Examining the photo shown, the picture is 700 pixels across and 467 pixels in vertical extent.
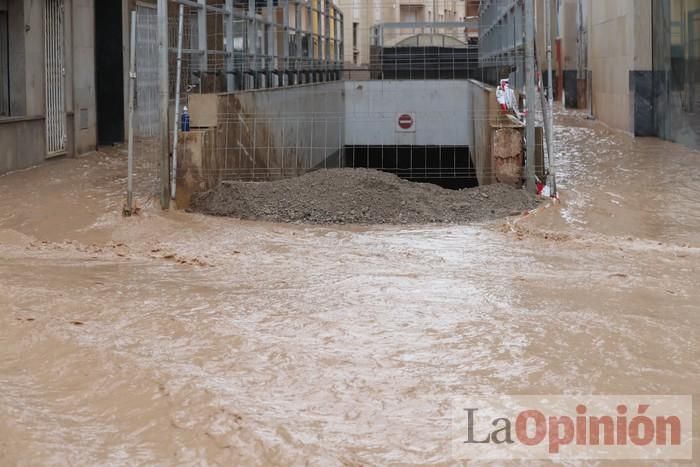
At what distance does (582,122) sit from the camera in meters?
24.8

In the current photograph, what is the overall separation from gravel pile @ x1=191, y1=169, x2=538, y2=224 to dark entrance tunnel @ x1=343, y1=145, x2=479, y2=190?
6599 mm

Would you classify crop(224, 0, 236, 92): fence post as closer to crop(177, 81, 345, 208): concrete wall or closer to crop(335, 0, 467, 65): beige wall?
crop(177, 81, 345, 208): concrete wall

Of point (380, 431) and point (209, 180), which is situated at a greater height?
point (209, 180)

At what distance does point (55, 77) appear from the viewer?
1823 cm

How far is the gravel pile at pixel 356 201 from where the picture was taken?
40.3 ft

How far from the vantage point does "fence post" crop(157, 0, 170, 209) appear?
41.9 feet

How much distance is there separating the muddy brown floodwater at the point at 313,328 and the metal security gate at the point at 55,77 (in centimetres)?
589

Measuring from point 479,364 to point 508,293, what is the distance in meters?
2.03

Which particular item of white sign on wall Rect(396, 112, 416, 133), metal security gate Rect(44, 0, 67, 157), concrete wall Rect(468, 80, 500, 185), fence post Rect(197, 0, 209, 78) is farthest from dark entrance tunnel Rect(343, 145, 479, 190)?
metal security gate Rect(44, 0, 67, 157)

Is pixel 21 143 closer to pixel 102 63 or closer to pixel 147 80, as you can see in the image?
pixel 147 80

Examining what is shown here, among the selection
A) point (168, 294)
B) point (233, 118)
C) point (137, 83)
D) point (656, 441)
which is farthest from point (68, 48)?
point (656, 441)

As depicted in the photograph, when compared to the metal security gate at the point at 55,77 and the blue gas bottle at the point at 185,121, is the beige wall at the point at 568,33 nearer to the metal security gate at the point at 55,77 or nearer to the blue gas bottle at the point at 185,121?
the metal security gate at the point at 55,77

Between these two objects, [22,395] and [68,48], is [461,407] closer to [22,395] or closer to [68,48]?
[22,395]

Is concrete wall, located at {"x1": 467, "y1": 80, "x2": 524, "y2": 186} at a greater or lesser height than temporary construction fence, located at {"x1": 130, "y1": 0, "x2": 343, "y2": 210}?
lesser
